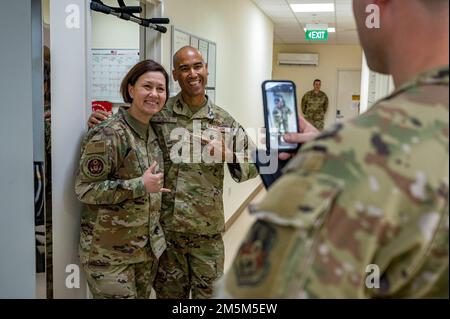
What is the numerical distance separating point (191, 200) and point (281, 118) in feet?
4.09

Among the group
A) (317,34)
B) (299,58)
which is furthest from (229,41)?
(299,58)

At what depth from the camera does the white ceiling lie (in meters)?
5.72

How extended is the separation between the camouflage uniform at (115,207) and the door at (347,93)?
9193 millimetres

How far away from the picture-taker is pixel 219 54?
4129mm

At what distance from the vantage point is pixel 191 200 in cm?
211

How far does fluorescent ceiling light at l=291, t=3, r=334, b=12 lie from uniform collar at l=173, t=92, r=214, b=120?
4.08 m

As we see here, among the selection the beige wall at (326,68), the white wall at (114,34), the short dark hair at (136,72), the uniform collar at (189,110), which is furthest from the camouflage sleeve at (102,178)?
the beige wall at (326,68)

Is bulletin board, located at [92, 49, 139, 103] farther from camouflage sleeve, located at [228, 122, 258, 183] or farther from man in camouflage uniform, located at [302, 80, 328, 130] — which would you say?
man in camouflage uniform, located at [302, 80, 328, 130]

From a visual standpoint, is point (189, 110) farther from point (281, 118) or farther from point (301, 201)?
point (301, 201)

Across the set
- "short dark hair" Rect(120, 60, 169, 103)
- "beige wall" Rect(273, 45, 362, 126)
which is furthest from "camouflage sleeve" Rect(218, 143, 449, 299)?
"beige wall" Rect(273, 45, 362, 126)

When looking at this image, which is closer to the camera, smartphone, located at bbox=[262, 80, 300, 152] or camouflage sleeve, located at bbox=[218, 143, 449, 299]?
camouflage sleeve, located at bbox=[218, 143, 449, 299]
